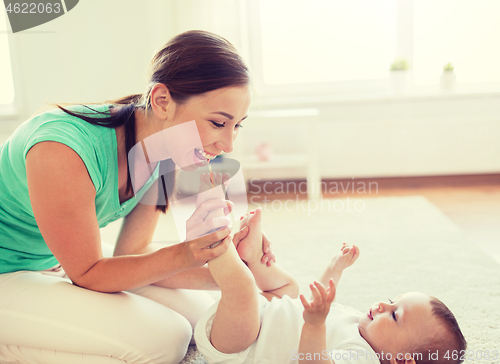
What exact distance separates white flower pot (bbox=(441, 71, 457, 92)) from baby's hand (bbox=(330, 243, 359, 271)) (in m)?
2.19

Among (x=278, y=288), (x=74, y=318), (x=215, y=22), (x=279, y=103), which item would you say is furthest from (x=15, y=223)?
(x=279, y=103)

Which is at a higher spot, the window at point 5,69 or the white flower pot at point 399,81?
the window at point 5,69

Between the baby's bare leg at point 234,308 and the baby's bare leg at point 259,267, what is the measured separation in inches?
5.6

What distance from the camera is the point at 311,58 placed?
3049mm

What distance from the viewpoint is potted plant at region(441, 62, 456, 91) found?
2.73m

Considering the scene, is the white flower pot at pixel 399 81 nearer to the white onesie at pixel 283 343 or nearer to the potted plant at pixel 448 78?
the potted plant at pixel 448 78

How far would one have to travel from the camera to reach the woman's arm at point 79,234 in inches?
28.3

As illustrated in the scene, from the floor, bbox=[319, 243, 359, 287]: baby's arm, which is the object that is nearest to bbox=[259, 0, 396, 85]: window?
the floor

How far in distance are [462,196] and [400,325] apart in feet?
6.08

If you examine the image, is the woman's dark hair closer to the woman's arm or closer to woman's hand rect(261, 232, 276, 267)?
the woman's arm

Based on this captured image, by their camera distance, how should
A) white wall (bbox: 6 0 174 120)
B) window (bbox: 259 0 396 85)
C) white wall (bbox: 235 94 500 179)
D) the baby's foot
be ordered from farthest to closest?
1. window (bbox: 259 0 396 85)
2. white wall (bbox: 235 94 500 179)
3. white wall (bbox: 6 0 174 120)
4. the baby's foot

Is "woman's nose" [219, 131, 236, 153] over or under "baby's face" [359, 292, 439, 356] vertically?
over

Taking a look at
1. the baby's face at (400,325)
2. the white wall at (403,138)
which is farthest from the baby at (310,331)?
the white wall at (403,138)

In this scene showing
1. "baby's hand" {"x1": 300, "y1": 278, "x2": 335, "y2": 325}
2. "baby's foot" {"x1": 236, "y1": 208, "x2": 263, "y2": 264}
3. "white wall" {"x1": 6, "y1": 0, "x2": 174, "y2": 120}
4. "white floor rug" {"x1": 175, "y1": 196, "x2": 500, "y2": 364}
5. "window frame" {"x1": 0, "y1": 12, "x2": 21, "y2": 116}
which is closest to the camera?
"baby's hand" {"x1": 300, "y1": 278, "x2": 335, "y2": 325}
